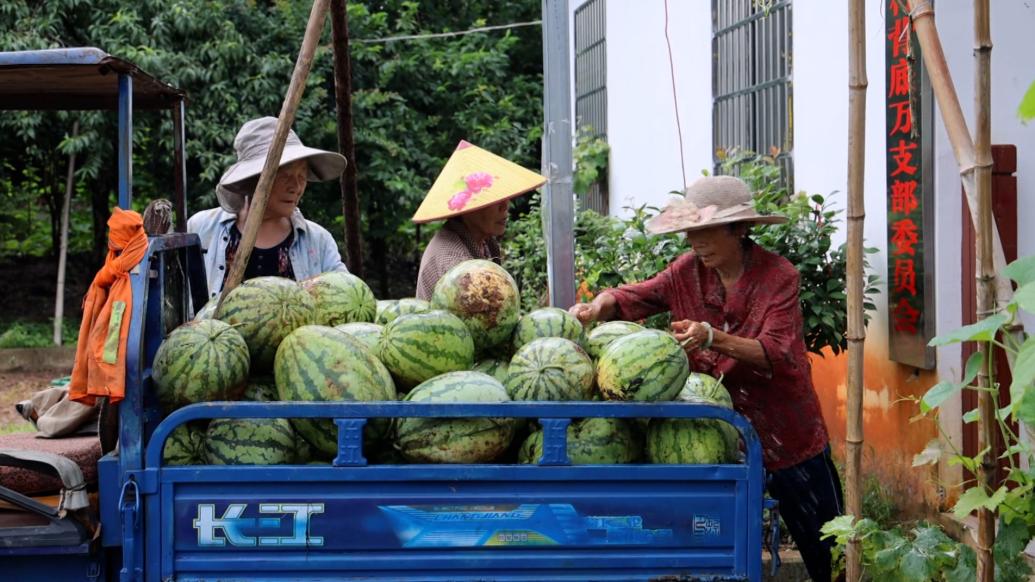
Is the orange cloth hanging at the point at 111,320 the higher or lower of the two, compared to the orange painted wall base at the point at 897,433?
higher

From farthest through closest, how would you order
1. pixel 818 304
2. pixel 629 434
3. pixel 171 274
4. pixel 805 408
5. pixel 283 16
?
pixel 283 16 → pixel 818 304 → pixel 805 408 → pixel 171 274 → pixel 629 434


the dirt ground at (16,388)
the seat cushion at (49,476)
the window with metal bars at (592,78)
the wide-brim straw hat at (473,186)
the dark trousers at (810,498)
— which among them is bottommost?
the dirt ground at (16,388)

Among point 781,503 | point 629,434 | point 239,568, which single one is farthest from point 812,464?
point 239,568

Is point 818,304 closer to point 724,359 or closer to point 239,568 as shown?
point 724,359

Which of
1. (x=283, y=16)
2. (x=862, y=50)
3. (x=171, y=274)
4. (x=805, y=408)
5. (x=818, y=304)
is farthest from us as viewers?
(x=283, y=16)

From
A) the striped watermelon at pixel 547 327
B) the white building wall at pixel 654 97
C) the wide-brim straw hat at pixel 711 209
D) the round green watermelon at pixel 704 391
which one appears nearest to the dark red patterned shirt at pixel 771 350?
the wide-brim straw hat at pixel 711 209

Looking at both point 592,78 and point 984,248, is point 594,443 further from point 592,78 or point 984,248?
point 592,78

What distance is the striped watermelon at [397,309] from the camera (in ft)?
12.8

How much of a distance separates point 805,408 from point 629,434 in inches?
44.3

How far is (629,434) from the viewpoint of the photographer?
10.9 ft

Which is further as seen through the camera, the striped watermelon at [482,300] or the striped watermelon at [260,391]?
the striped watermelon at [482,300]

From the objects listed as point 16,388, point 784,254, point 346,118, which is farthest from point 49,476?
point 16,388

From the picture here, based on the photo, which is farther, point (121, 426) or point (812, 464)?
point (812, 464)

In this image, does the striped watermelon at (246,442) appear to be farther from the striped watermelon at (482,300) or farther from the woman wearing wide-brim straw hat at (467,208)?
the woman wearing wide-brim straw hat at (467,208)
